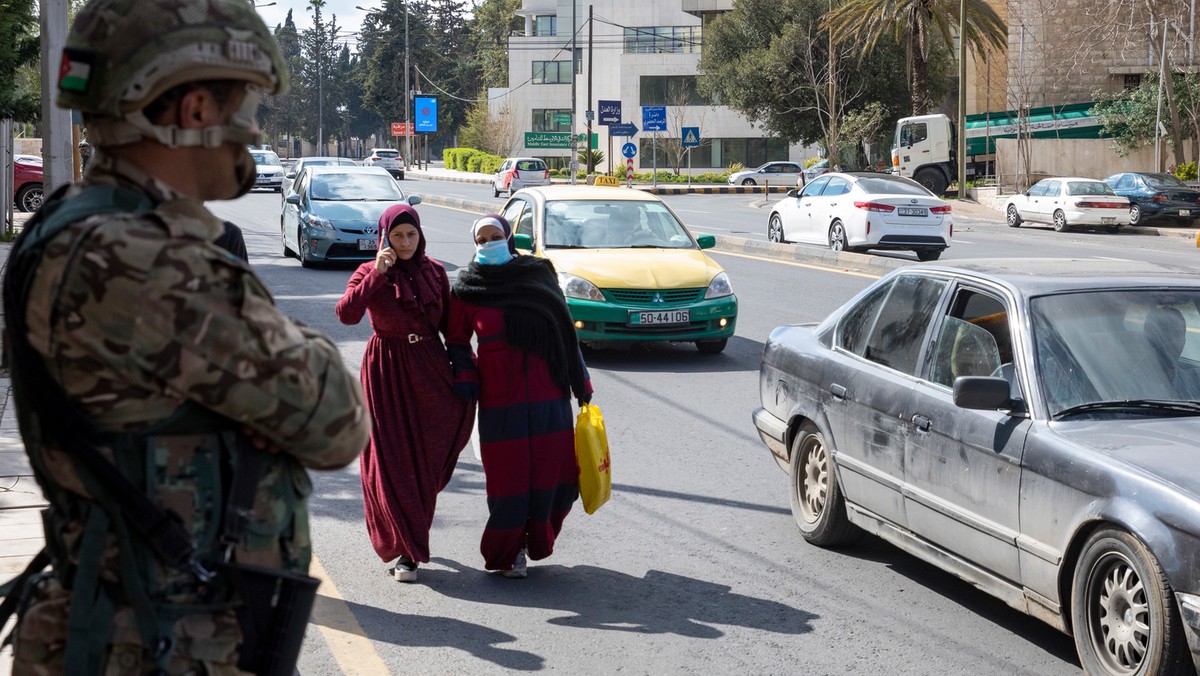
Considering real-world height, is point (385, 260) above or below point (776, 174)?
below

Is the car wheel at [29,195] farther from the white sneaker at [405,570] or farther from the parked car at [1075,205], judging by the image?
the white sneaker at [405,570]

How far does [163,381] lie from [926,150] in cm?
4748

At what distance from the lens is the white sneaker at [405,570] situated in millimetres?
6027

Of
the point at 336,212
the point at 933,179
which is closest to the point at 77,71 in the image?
the point at 336,212

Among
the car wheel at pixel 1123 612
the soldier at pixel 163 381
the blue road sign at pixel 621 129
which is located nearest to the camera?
the soldier at pixel 163 381

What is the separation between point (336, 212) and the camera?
2073cm

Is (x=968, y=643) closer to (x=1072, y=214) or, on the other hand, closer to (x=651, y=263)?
(x=651, y=263)

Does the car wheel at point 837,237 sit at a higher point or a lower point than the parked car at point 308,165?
lower

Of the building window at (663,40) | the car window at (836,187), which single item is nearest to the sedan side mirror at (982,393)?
the car window at (836,187)

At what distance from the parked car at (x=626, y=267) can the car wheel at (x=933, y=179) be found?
35.6 m

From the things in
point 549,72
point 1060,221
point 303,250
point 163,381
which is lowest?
point 303,250

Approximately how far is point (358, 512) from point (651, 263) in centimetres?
607

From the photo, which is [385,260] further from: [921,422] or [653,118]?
[653,118]

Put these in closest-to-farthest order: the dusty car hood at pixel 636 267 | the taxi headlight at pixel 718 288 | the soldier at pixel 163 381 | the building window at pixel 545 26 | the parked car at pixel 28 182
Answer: the soldier at pixel 163 381
the dusty car hood at pixel 636 267
the taxi headlight at pixel 718 288
the parked car at pixel 28 182
the building window at pixel 545 26
